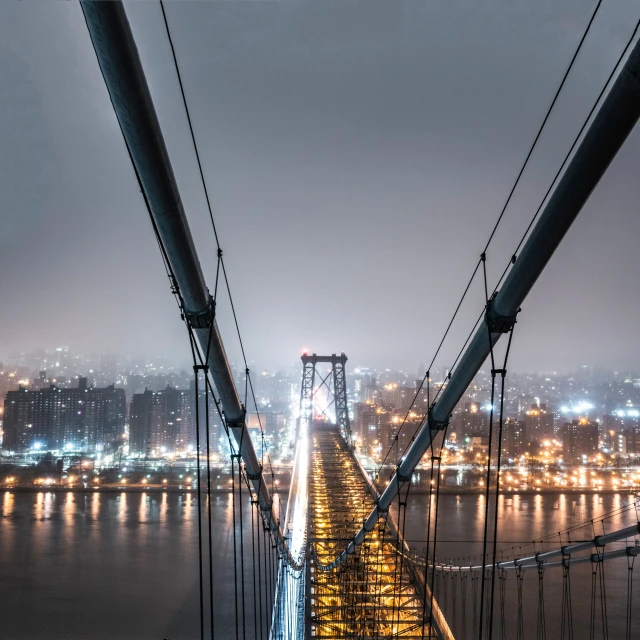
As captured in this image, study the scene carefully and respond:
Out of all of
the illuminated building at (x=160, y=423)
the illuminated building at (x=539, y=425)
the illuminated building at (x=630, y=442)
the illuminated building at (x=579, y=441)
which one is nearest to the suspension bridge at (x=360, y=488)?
the illuminated building at (x=579, y=441)

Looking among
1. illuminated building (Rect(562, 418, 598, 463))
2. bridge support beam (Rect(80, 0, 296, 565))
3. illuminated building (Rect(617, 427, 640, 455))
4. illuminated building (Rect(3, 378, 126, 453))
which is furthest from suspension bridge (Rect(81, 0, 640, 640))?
illuminated building (Rect(3, 378, 126, 453))

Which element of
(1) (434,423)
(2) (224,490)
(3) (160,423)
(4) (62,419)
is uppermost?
(1) (434,423)

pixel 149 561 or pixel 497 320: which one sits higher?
pixel 497 320

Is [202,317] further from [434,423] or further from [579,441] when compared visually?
[579,441]

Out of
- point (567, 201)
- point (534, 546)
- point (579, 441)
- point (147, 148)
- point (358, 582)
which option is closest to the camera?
point (147, 148)

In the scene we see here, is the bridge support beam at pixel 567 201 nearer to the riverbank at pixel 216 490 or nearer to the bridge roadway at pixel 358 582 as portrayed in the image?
the bridge roadway at pixel 358 582

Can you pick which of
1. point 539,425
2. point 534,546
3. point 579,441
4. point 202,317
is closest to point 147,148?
point 202,317
